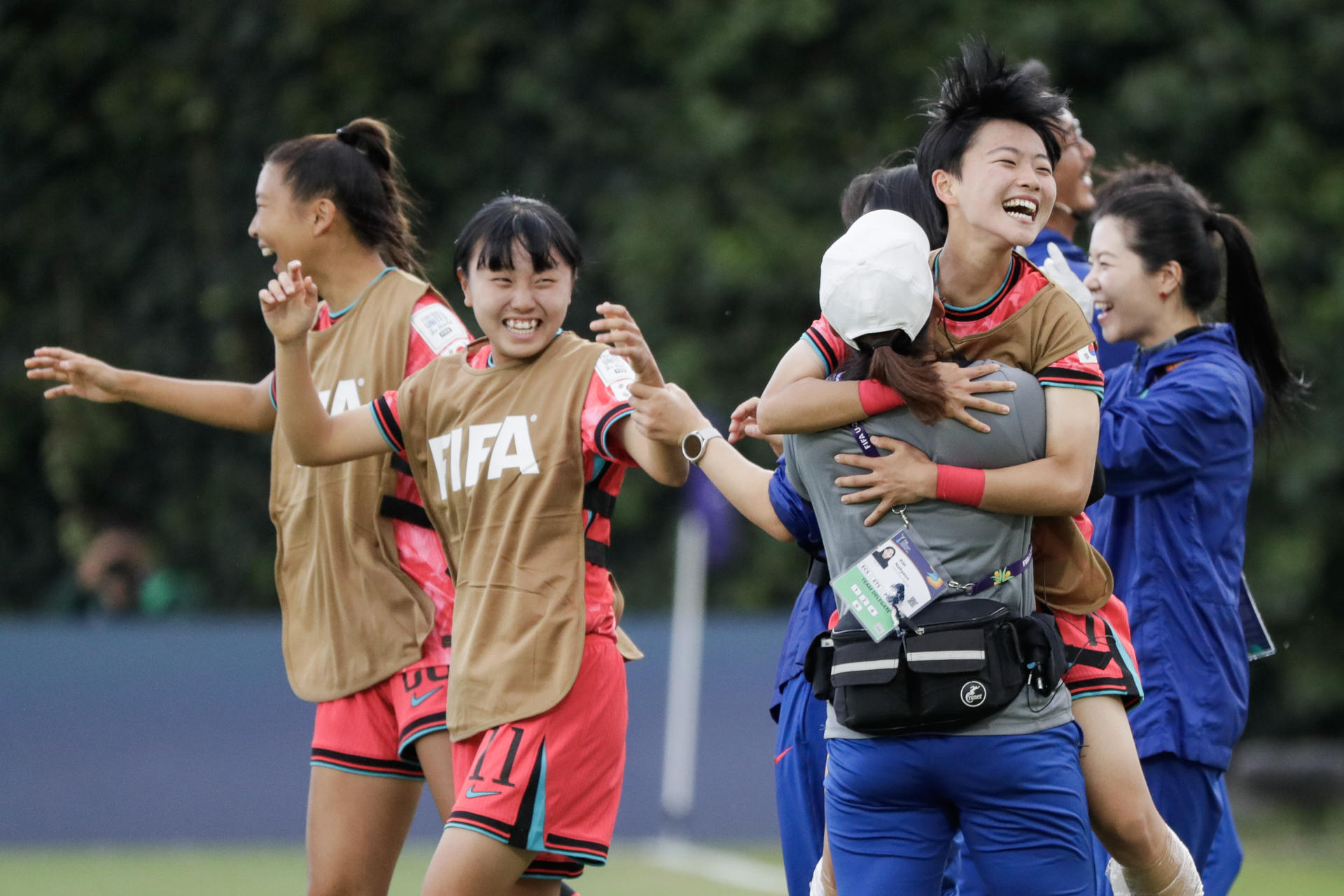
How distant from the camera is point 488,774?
3.09 m

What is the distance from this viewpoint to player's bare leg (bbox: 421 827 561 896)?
3.03m

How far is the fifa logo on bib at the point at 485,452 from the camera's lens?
10.5ft

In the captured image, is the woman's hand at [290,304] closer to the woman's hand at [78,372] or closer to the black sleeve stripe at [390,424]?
the black sleeve stripe at [390,424]

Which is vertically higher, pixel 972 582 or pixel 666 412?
pixel 666 412

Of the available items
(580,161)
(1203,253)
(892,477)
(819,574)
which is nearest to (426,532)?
(819,574)

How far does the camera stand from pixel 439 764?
11.3ft

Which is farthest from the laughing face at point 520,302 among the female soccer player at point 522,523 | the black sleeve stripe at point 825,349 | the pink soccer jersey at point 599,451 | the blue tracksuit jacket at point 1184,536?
the blue tracksuit jacket at point 1184,536

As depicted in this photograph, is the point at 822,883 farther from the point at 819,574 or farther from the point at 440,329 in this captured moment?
the point at 440,329

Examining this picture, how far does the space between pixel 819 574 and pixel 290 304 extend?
1.19m

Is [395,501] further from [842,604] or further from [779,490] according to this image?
[842,604]

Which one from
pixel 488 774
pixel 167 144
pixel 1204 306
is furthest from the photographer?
pixel 167 144

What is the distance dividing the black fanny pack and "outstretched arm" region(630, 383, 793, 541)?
15.4 inches

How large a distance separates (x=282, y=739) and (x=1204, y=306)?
610 centimetres

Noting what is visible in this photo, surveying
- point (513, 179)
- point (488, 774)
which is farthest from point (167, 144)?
point (488, 774)
